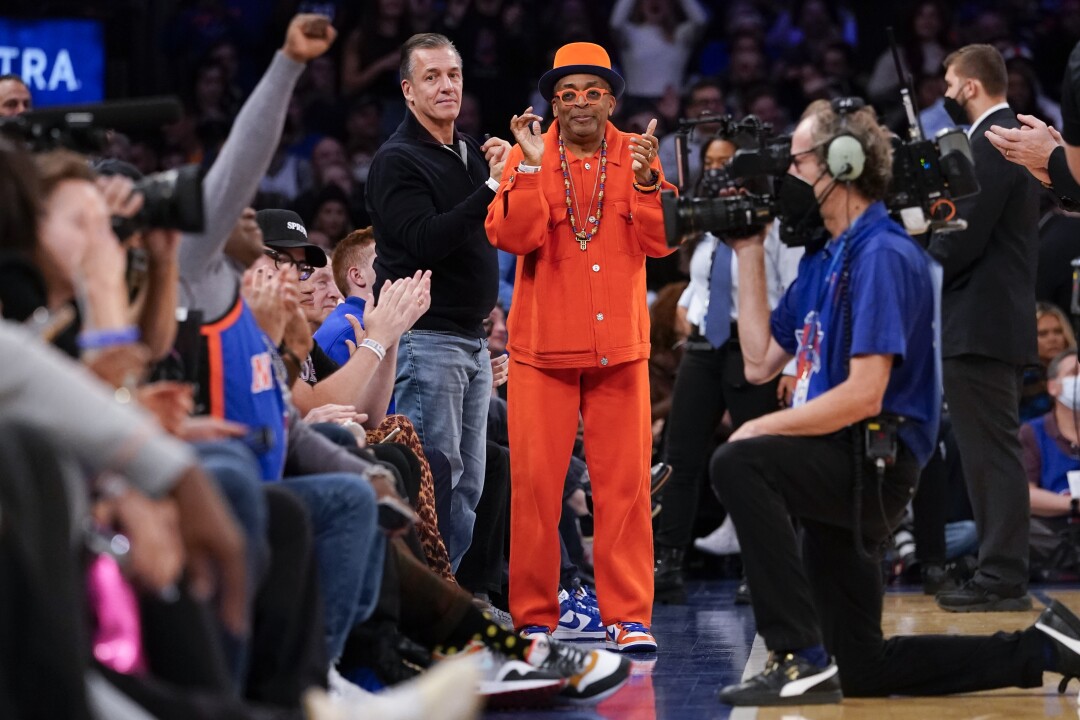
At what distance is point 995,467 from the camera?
6.45 m

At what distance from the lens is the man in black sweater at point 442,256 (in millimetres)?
5613

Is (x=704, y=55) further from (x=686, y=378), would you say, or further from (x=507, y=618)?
(x=507, y=618)

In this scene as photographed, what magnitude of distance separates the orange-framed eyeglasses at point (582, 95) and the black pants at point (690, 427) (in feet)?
5.90

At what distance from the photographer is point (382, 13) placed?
1109 centimetres

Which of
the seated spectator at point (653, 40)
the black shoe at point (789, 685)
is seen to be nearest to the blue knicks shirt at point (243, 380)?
the black shoe at point (789, 685)

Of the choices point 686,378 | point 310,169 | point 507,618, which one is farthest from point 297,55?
point 310,169

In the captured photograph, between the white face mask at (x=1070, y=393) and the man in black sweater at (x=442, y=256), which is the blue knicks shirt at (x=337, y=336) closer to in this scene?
the man in black sweater at (x=442, y=256)

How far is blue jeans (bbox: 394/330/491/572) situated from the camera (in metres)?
5.61

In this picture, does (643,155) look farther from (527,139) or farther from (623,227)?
(527,139)

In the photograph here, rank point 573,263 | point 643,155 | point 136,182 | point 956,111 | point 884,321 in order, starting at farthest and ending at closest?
point 956,111 → point 573,263 → point 643,155 → point 884,321 → point 136,182

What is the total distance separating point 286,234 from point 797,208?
78.1 inches

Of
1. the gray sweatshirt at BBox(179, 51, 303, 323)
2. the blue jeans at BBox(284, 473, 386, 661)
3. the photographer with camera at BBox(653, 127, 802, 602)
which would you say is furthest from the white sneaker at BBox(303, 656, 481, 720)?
the photographer with camera at BBox(653, 127, 802, 602)

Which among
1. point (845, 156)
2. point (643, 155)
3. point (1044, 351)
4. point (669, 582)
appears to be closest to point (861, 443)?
point (845, 156)

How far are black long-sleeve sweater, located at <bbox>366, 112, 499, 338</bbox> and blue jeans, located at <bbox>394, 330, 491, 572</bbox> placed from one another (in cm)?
8
